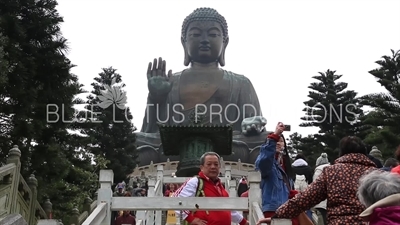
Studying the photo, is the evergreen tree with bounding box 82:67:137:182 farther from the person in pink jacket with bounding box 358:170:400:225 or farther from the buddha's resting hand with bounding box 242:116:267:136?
the person in pink jacket with bounding box 358:170:400:225

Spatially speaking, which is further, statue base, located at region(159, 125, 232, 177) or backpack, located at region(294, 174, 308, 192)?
statue base, located at region(159, 125, 232, 177)

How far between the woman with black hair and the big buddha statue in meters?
20.6

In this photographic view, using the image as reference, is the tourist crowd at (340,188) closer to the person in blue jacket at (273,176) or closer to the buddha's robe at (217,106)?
the person in blue jacket at (273,176)

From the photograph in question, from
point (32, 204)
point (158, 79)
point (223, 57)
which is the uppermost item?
point (223, 57)

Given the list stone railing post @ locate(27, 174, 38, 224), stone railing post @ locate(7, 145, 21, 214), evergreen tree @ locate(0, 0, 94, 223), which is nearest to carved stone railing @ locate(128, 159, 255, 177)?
evergreen tree @ locate(0, 0, 94, 223)

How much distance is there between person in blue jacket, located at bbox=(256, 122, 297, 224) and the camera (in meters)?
3.41

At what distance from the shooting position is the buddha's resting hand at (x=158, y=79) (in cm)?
2306

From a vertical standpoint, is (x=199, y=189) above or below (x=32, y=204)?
above

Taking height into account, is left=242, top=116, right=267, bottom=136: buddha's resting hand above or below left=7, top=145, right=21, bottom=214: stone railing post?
above

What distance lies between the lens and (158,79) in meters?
23.4

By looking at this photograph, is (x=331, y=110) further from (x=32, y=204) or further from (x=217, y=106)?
(x=32, y=204)

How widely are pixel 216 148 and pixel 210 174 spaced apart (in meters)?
11.6

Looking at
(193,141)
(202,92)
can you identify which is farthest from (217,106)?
(193,141)

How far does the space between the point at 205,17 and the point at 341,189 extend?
2308 centimetres
